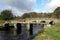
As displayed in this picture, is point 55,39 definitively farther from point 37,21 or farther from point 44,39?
point 37,21

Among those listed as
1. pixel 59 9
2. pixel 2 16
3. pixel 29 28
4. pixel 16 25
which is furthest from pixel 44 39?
pixel 59 9

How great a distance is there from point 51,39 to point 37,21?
62.0m

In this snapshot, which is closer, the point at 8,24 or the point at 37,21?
the point at 37,21

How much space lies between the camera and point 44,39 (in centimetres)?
3481

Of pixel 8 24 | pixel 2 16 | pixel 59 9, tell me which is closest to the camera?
pixel 8 24

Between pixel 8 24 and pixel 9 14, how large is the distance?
49.5 meters

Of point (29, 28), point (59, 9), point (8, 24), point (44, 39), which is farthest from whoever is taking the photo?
point (59, 9)

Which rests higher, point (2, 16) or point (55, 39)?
point (2, 16)

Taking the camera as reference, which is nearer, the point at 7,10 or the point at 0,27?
the point at 0,27

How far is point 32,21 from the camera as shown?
98.8 m

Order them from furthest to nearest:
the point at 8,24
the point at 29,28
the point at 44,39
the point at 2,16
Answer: the point at 2,16, the point at 8,24, the point at 29,28, the point at 44,39

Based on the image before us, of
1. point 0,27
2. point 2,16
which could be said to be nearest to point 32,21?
point 0,27

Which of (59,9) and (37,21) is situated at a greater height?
(59,9)

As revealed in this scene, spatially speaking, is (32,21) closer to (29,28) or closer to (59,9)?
(29,28)
